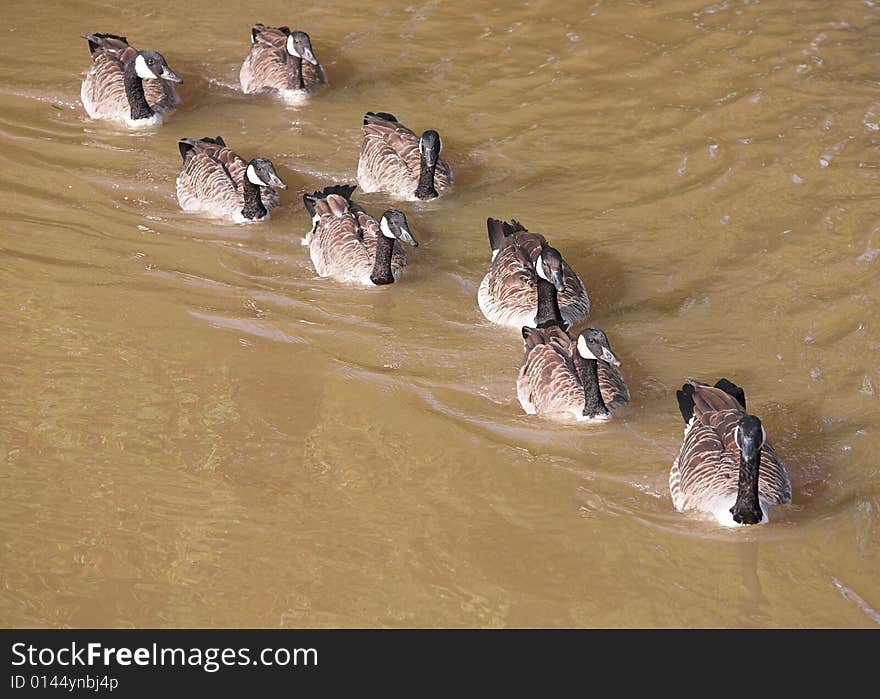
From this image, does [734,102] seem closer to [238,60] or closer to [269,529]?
[238,60]

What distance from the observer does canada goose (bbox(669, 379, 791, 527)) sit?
8.08 meters

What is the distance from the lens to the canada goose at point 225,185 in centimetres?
1189

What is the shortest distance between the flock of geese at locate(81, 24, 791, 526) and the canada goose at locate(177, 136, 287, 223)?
0.5 inches

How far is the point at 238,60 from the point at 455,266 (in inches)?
210

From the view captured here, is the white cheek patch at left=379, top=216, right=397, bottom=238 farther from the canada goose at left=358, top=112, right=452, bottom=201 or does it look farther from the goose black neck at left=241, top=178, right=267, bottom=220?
the goose black neck at left=241, top=178, right=267, bottom=220

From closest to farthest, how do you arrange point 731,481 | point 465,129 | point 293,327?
point 731,481 < point 293,327 < point 465,129

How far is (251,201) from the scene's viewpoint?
12023mm

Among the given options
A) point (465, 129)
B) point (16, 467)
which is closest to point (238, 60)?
point (465, 129)

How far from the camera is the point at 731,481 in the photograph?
834 cm

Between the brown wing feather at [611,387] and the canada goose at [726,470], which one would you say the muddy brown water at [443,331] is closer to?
the canada goose at [726,470]

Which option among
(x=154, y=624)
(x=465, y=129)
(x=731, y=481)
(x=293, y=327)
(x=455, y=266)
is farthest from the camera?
(x=465, y=129)

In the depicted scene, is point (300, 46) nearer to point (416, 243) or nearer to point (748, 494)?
point (416, 243)

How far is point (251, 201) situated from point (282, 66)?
2.81 metres

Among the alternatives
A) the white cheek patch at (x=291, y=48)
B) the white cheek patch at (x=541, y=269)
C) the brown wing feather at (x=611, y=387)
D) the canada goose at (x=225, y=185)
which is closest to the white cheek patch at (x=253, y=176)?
the canada goose at (x=225, y=185)
